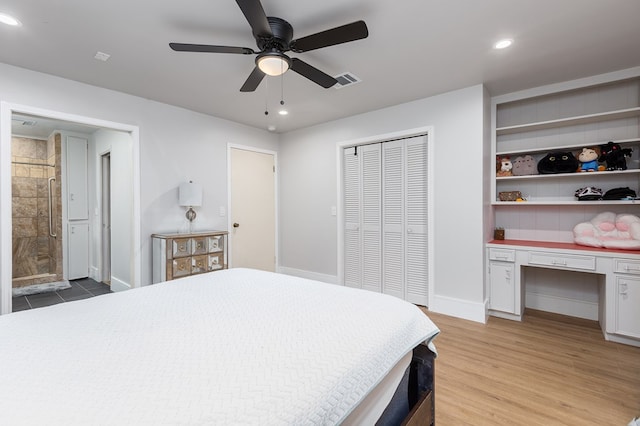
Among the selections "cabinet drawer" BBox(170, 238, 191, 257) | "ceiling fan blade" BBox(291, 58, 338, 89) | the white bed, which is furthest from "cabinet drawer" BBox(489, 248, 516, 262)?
"cabinet drawer" BBox(170, 238, 191, 257)

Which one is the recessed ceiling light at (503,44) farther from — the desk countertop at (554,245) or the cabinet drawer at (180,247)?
the cabinet drawer at (180,247)

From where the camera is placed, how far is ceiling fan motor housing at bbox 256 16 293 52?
6.37 ft

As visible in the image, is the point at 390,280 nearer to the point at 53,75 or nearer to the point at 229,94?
the point at 229,94

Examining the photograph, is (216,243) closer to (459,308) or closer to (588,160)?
(459,308)

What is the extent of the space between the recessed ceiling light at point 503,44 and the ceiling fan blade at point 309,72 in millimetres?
1336

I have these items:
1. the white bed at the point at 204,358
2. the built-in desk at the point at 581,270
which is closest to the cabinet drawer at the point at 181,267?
the white bed at the point at 204,358

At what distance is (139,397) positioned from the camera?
2.46ft

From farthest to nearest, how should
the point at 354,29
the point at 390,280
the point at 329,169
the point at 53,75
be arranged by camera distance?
the point at 329,169, the point at 390,280, the point at 53,75, the point at 354,29

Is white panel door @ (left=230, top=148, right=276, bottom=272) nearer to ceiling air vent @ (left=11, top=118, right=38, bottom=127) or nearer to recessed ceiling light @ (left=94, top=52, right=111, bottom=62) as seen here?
recessed ceiling light @ (left=94, top=52, right=111, bottom=62)

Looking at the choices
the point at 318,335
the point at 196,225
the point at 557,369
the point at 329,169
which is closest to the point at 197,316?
the point at 318,335

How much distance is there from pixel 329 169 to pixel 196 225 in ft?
6.55

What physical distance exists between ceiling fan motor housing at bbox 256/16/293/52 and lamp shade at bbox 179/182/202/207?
7.09 ft

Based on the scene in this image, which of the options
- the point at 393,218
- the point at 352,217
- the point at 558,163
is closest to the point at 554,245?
the point at 558,163

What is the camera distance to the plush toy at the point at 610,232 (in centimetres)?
268
